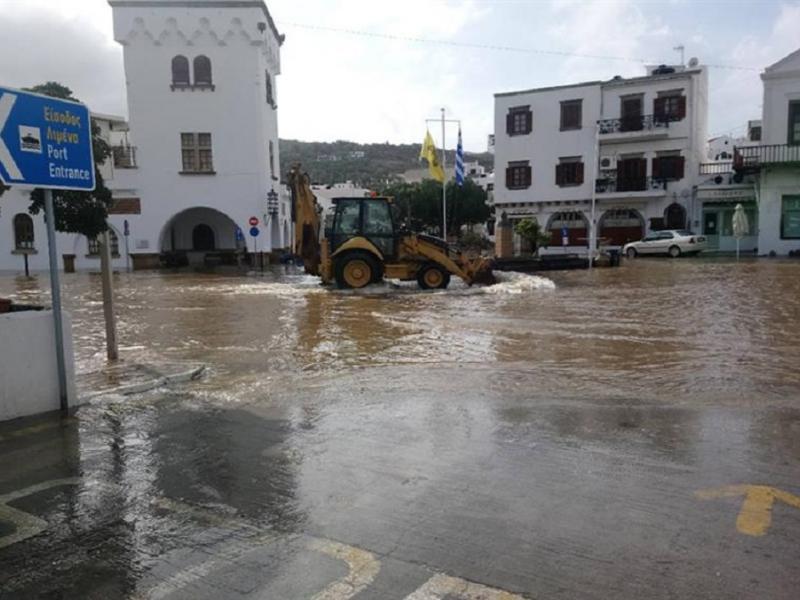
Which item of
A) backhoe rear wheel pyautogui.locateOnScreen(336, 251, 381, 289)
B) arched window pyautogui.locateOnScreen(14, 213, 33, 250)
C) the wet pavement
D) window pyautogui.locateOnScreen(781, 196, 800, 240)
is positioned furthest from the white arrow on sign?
window pyautogui.locateOnScreen(781, 196, 800, 240)

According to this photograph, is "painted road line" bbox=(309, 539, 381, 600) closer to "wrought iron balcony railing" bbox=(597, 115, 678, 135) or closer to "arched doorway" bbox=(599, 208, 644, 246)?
"arched doorway" bbox=(599, 208, 644, 246)

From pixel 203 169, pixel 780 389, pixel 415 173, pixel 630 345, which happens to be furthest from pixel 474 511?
pixel 415 173

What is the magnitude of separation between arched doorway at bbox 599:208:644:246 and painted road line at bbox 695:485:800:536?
112ft

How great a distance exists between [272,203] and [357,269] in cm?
1684

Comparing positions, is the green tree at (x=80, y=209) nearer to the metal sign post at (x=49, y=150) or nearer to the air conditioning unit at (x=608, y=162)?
the metal sign post at (x=49, y=150)

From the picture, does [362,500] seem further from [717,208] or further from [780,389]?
[717,208]

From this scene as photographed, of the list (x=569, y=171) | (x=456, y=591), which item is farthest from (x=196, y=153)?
(x=456, y=591)

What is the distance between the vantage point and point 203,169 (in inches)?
1281

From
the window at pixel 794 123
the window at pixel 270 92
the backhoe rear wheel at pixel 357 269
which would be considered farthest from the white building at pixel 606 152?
the backhoe rear wheel at pixel 357 269

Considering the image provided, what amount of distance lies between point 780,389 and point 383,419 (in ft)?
13.5

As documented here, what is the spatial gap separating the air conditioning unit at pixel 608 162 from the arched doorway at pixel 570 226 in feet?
9.33

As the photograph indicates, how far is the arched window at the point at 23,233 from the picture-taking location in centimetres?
3381

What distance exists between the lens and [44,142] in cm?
632

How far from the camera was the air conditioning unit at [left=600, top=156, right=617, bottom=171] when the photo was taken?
37.1 m
